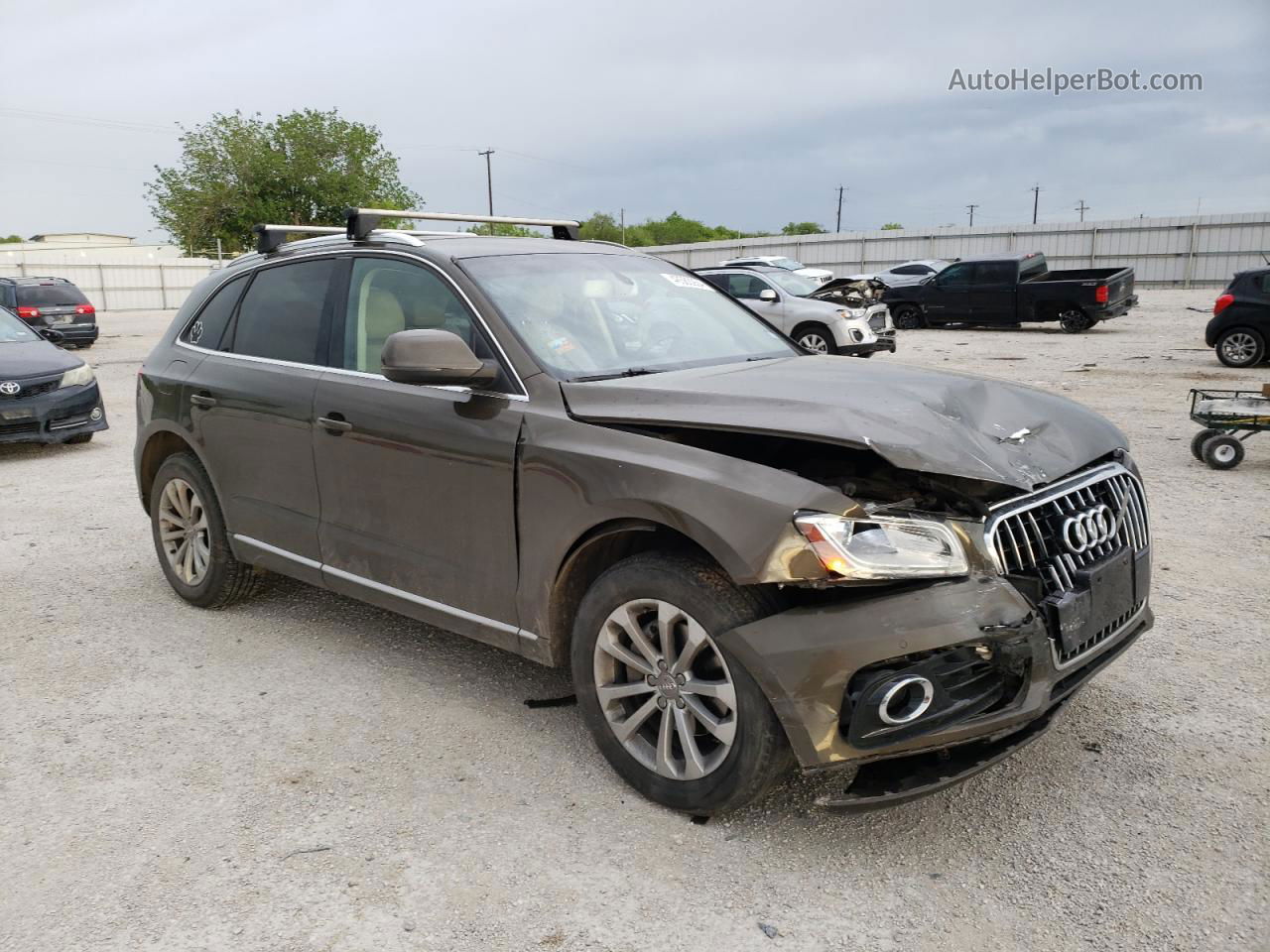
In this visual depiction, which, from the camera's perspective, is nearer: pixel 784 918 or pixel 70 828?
pixel 784 918

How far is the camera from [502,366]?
3.58 m

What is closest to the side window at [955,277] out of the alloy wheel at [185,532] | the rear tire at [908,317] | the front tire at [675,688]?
the rear tire at [908,317]

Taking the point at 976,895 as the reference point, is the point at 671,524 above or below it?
above

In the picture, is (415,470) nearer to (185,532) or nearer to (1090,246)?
(185,532)

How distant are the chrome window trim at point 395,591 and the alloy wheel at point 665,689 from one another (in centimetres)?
41

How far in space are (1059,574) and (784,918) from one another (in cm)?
124

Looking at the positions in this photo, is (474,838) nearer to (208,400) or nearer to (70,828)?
(70,828)

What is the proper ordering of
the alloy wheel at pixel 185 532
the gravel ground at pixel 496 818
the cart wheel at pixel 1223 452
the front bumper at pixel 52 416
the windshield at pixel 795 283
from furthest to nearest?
the windshield at pixel 795 283 → the front bumper at pixel 52 416 → the cart wheel at pixel 1223 452 → the alloy wheel at pixel 185 532 → the gravel ground at pixel 496 818

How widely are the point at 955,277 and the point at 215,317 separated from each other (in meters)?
20.7

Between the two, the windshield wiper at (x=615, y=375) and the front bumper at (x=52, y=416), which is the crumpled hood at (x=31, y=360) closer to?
the front bumper at (x=52, y=416)

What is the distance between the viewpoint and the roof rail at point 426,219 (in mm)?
4273

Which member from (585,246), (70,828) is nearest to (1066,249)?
(585,246)

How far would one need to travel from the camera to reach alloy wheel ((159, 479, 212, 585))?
16.6 feet

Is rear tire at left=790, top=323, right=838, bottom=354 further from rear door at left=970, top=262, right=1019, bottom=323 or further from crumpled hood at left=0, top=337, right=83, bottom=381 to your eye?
crumpled hood at left=0, top=337, right=83, bottom=381
